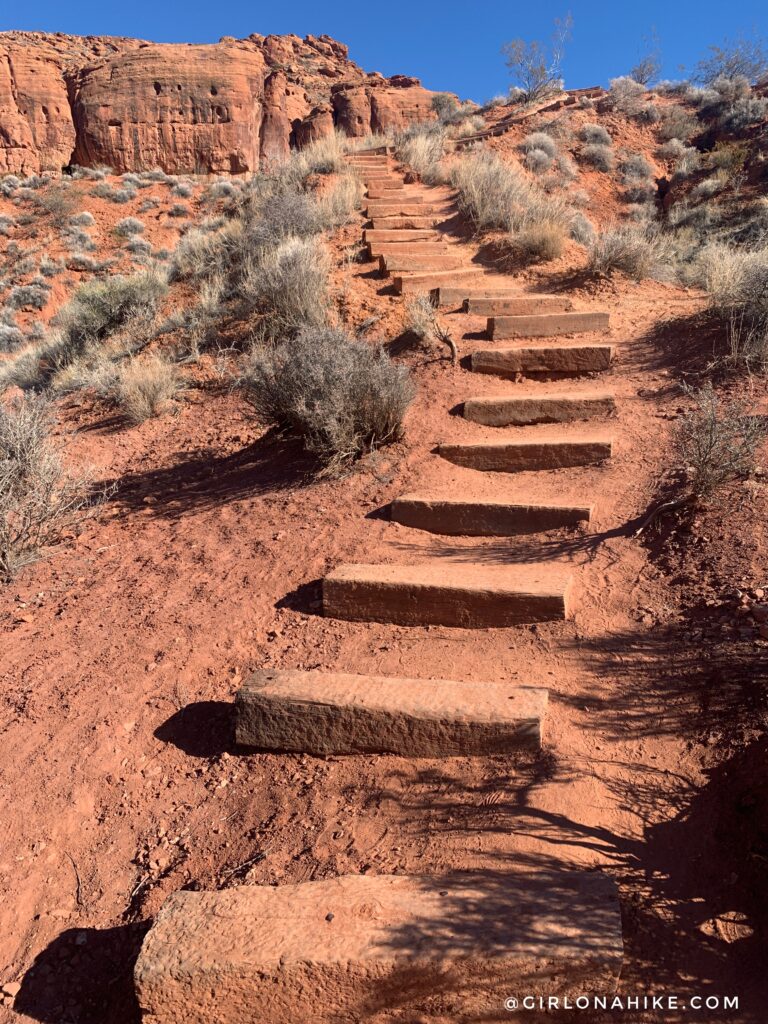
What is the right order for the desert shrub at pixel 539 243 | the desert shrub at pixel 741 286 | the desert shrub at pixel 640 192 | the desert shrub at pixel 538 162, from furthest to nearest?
the desert shrub at pixel 640 192 → the desert shrub at pixel 538 162 → the desert shrub at pixel 539 243 → the desert shrub at pixel 741 286

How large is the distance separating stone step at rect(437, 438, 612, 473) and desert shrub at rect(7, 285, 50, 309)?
51.4 feet

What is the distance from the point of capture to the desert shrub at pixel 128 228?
18.8 m

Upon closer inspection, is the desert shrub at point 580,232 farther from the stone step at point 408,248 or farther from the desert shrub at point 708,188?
the desert shrub at point 708,188

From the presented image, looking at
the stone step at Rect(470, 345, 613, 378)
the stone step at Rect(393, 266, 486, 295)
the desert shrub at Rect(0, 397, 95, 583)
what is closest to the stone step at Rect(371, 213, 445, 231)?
the stone step at Rect(393, 266, 486, 295)

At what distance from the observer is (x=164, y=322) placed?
862 centimetres

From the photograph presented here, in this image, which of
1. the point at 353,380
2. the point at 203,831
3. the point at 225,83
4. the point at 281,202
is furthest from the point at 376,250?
the point at 225,83

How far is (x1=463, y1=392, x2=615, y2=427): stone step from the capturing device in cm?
492

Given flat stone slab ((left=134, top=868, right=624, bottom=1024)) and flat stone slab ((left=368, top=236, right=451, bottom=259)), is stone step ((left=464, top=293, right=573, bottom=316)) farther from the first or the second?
flat stone slab ((left=134, top=868, right=624, bottom=1024))

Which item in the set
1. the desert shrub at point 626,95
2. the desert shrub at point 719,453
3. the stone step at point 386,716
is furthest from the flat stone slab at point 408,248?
the desert shrub at point 626,95

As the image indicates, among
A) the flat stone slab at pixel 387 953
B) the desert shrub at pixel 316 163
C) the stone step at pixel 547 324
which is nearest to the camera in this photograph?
the flat stone slab at pixel 387 953

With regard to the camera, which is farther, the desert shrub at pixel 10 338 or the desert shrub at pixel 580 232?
the desert shrub at pixel 10 338

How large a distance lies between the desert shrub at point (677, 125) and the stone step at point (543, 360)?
13.8 m

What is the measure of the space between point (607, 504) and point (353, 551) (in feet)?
5.02

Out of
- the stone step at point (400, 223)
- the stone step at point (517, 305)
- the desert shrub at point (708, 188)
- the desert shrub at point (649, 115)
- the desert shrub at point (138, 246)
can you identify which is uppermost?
the desert shrub at point (649, 115)
